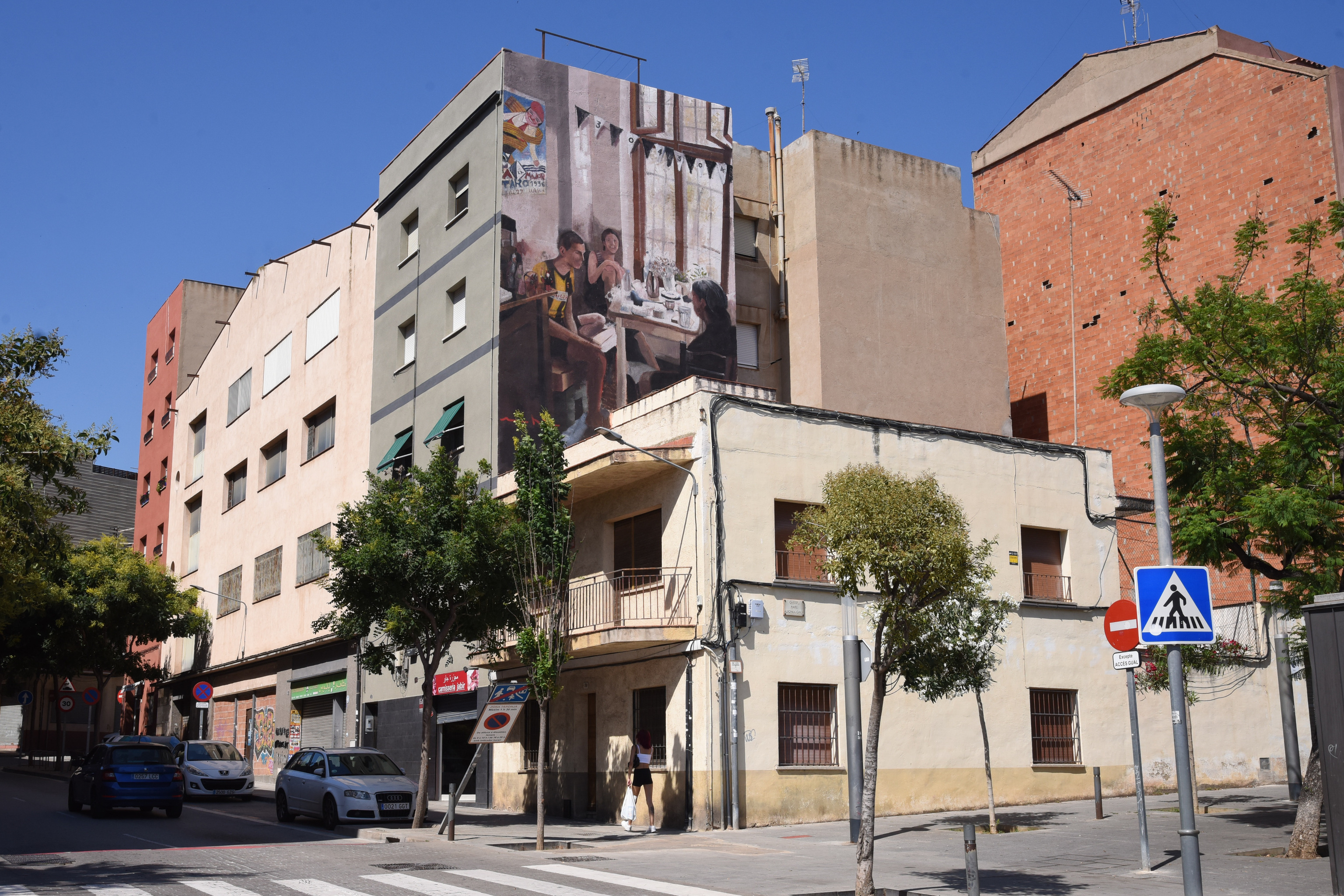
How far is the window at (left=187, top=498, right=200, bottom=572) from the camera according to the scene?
49.0m

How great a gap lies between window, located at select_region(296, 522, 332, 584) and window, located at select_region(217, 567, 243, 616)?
6537 millimetres

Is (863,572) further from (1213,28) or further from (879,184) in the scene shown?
(1213,28)

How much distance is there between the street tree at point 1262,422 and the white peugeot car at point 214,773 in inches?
790

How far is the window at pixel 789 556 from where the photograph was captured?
2139 cm

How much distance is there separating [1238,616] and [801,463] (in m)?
11.8

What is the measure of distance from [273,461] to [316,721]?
10.0 metres

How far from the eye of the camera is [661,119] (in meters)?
31.2

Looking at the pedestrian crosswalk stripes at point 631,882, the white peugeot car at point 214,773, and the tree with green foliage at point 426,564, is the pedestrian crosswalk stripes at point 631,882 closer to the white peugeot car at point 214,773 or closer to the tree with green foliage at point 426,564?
the tree with green foliage at point 426,564

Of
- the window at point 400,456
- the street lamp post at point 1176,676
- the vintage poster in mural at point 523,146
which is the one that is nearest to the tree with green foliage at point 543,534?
the vintage poster in mural at point 523,146

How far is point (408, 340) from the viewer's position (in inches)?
1292

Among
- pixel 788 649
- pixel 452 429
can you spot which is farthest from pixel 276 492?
pixel 788 649

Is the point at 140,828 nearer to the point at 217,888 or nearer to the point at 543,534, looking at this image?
the point at 543,534

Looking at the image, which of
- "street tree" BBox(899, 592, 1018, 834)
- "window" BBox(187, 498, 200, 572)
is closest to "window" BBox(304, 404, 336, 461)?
"window" BBox(187, 498, 200, 572)

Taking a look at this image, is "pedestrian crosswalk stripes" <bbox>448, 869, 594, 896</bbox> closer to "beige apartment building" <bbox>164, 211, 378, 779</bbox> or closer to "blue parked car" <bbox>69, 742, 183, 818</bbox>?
"blue parked car" <bbox>69, 742, 183, 818</bbox>
